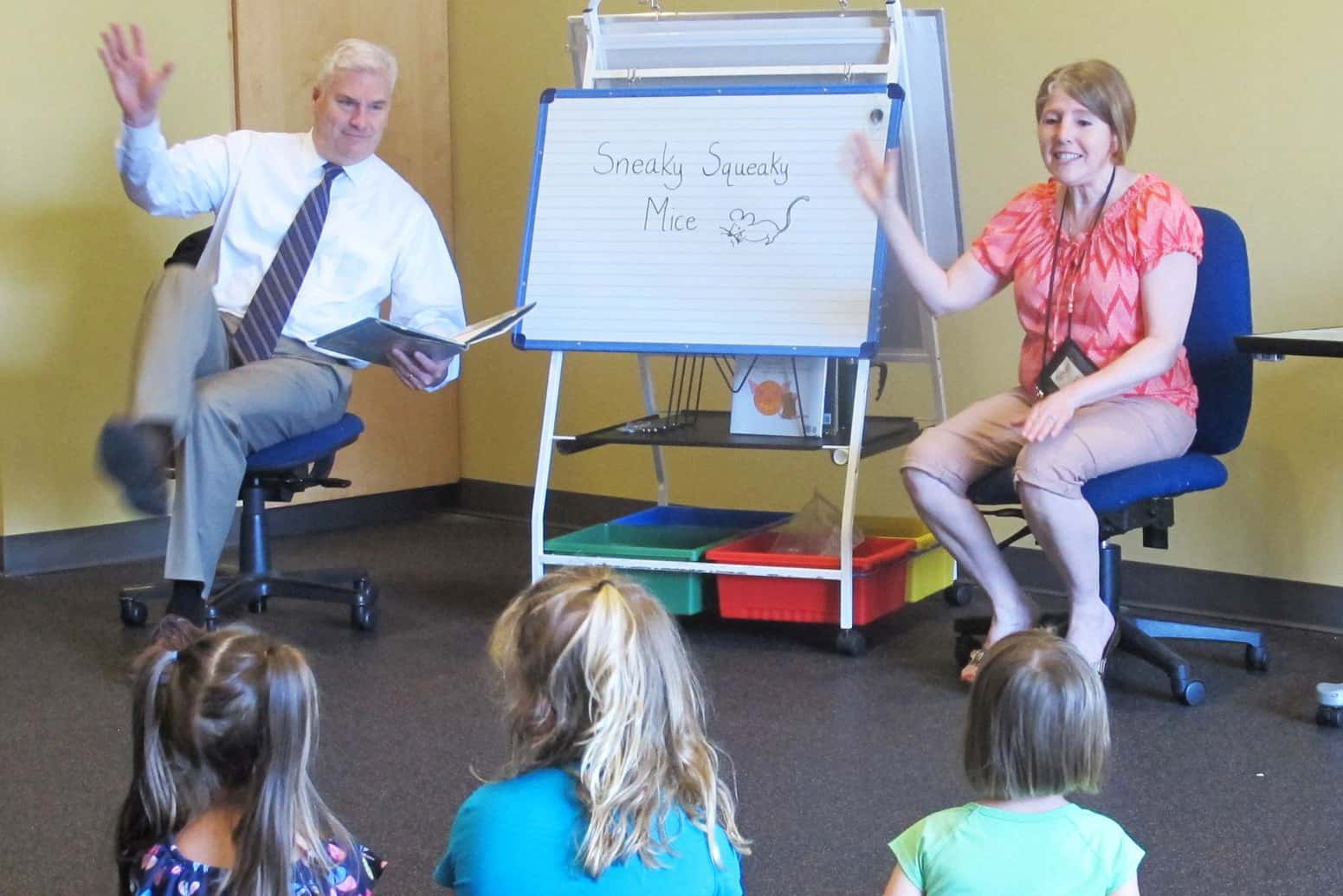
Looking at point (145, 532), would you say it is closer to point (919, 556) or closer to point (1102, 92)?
point (919, 556)

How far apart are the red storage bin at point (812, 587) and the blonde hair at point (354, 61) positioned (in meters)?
1.39

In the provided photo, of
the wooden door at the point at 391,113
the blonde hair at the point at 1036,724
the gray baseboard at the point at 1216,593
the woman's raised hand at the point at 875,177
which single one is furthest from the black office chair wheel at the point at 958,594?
the blonde hair at the point at 1036,724

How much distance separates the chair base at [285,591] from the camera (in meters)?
3.51

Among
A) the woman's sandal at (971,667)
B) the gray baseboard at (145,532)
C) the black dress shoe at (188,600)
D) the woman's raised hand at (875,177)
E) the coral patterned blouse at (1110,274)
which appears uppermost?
the woman's raised hand at (875,177)

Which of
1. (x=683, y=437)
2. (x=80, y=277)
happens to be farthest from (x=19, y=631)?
(x=683, y=437)

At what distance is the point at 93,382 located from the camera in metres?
4.22

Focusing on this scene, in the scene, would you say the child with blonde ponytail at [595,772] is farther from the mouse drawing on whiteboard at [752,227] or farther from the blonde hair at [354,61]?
the blonde hair at [354,61]

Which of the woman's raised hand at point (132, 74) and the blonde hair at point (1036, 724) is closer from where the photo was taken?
the blonde hair at point (1036, 724)

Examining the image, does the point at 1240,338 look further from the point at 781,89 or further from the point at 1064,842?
the point at 1064,842

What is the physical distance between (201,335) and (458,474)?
199cm

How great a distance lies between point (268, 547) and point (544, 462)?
2.26 feet

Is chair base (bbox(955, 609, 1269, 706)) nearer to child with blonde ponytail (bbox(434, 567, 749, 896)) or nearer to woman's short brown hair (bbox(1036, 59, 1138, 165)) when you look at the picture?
woman's short brown hair (bbox(1036, 59, 1138, 165))

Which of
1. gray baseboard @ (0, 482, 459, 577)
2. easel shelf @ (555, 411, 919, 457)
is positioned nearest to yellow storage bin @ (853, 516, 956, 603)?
easel shelf @ (555, 411, 919, 457)

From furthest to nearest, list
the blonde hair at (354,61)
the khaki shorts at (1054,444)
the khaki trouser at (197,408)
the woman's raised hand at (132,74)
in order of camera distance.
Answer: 1. the blonde hair at (354,61)
2. the woman's raised hand at (132,74)
3. the khaki trouser at (197,408)
4. the khaki shorts at (1054,444)
